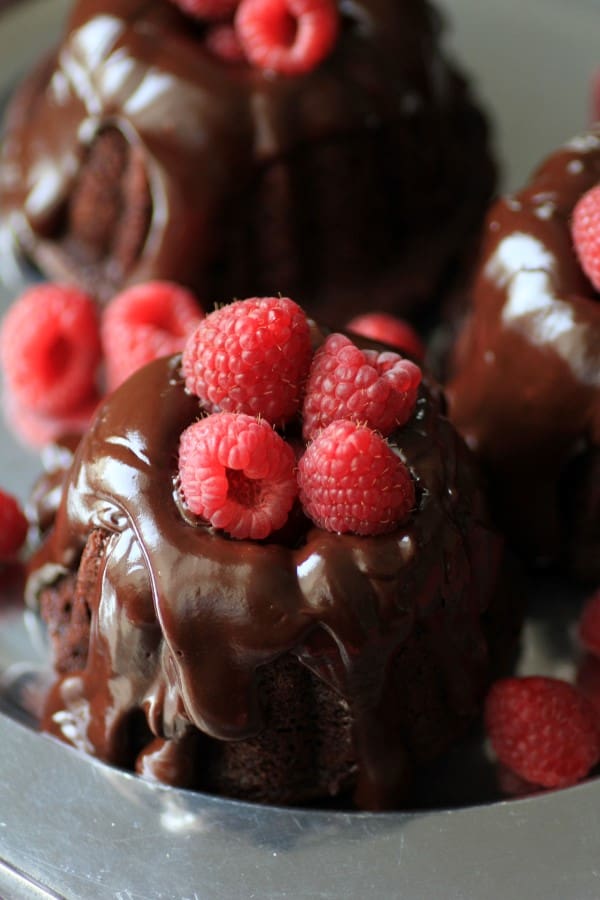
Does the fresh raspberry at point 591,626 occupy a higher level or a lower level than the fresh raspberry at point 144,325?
lower

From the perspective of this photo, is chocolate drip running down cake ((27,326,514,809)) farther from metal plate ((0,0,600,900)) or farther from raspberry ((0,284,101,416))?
raspberry ((0,284,101,416))

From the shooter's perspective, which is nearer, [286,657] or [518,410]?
[286,657]

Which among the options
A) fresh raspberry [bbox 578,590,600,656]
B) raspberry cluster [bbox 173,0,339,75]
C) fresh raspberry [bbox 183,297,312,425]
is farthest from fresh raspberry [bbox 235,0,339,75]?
fresh raspberry [bbox 578,590,600,656]

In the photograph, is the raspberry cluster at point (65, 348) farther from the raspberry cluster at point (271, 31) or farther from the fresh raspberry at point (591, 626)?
the fresh raspberry at point (591, 626)

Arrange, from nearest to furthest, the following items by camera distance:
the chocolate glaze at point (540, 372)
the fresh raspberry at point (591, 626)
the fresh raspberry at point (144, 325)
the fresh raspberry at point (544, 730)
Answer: the fresh raspberry at point (544, 730)
the chocolate glaze at point (540, 372)
the fresh raspberry at point (591, 626)
the fresh raspberry at point (144, 325)

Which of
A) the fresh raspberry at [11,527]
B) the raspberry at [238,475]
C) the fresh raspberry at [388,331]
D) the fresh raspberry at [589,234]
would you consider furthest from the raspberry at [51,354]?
the fresh raspberry at [589,234]

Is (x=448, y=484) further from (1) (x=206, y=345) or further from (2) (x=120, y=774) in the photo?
(2) (x=120, y=774)

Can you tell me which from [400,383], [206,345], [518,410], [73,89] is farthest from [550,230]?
[73,89]
